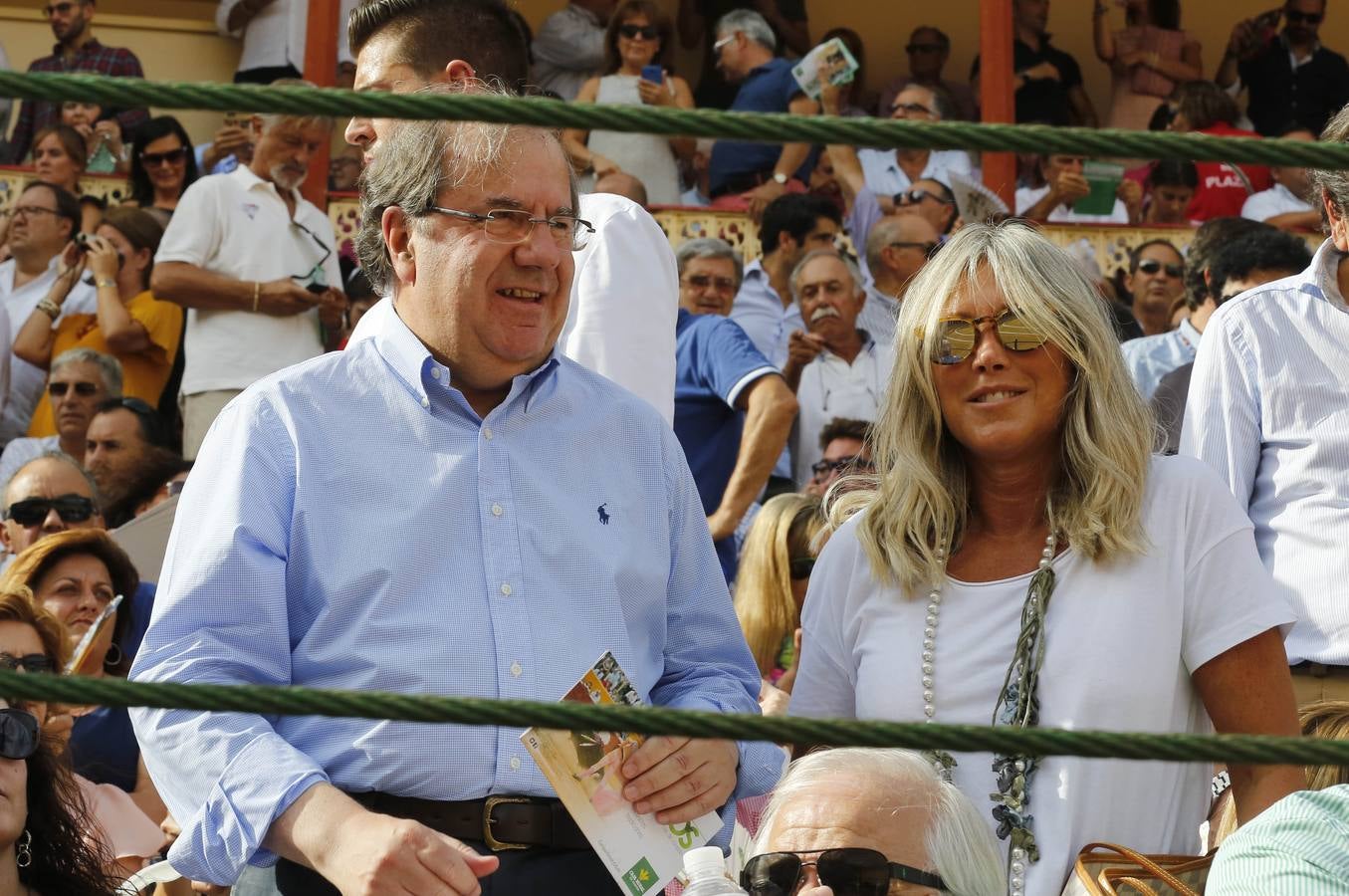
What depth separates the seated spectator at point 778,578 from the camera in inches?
184

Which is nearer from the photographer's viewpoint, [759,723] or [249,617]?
[759,723]

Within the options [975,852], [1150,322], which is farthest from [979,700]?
[1150,322]

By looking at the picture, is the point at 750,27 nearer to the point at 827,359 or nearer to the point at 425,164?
the point at 827,359

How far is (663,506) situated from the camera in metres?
2.79

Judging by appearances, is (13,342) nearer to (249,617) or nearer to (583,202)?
(583,202)

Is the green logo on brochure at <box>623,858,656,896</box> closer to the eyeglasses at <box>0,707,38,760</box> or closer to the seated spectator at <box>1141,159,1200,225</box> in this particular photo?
the eyeglasses at <box>0,707,38,760</box>

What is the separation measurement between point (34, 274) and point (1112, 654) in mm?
6665

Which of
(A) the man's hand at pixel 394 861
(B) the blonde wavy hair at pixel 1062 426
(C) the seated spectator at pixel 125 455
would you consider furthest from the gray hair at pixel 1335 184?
(C) the seated spectator at pixel 125 455

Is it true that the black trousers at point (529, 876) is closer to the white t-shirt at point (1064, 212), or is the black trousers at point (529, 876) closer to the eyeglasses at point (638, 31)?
the eyeglasses at point (638, 31)

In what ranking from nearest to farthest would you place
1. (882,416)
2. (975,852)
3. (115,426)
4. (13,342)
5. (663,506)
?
(975,852)
(663,506)
(882,416)
(115,426)
(13,342)

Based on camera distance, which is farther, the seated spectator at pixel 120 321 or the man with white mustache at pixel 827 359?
the seated spectator at pixel 120 321

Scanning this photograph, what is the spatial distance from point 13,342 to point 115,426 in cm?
161

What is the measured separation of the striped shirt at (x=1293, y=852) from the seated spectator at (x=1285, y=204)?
7.58 meters

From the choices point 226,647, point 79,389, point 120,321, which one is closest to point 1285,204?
point 120,321
